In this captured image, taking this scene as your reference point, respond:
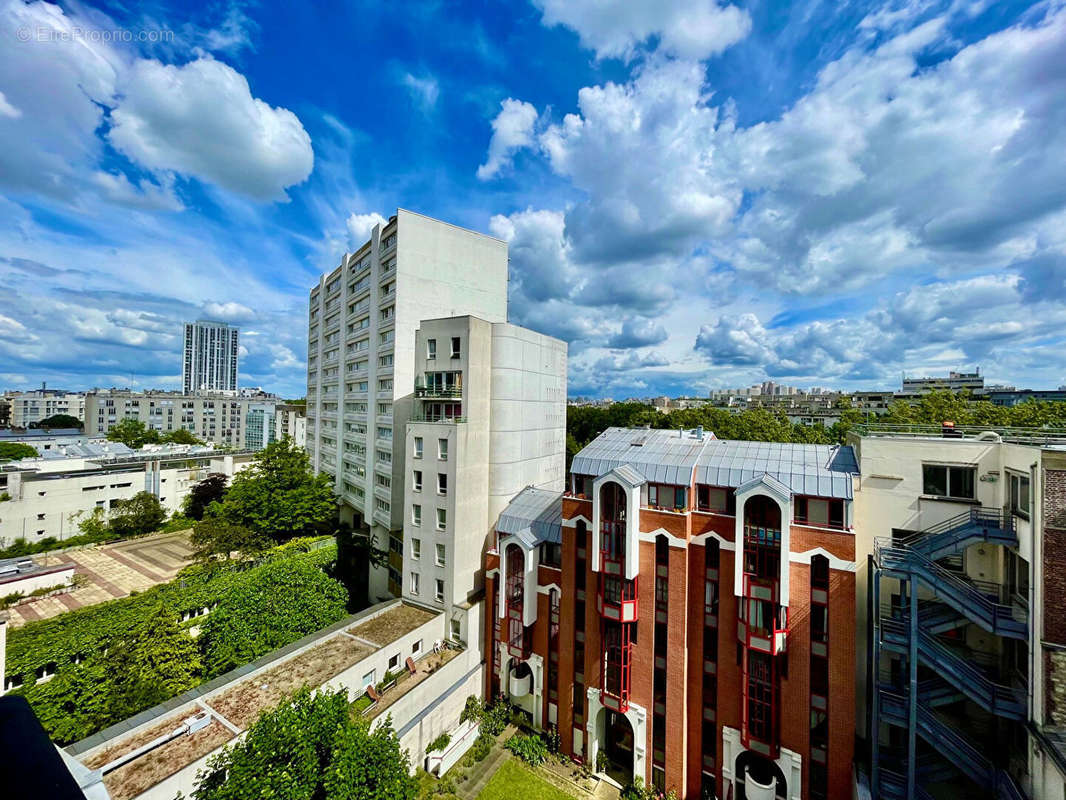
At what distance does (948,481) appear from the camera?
1897cm

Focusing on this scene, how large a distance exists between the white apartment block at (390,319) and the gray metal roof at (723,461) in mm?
13749

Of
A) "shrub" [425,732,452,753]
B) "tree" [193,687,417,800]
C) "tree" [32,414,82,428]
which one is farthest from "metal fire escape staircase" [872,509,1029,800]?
"tree" [32,414,82,428]

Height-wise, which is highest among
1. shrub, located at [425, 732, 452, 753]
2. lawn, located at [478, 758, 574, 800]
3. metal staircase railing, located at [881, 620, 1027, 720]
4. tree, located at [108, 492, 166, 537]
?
metal staircase railing, located at [881, 620, 1027, 720]

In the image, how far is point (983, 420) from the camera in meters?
42.0

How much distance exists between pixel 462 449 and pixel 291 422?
92627 millimetres

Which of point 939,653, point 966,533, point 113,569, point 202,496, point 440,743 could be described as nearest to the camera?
point 939,653

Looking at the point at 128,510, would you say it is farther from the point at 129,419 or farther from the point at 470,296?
the point at 129,419

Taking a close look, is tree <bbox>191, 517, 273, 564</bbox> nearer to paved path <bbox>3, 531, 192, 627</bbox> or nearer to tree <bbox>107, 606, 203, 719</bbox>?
paved path <bbox>3, 531, 192, 627</bbox>

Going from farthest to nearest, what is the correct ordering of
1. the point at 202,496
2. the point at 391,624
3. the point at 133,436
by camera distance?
the point at 133,436 < the point at 202,496 < the point at 391,624

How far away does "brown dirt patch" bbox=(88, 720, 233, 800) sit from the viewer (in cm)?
1523

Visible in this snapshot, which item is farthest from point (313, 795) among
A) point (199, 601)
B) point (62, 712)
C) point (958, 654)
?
point (958, 654)

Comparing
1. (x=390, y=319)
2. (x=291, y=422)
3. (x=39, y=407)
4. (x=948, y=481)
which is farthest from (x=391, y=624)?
(x=39, y=407)

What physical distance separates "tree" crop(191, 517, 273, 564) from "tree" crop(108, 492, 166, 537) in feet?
68.8

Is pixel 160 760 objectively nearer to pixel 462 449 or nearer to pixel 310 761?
pixel 310 761
